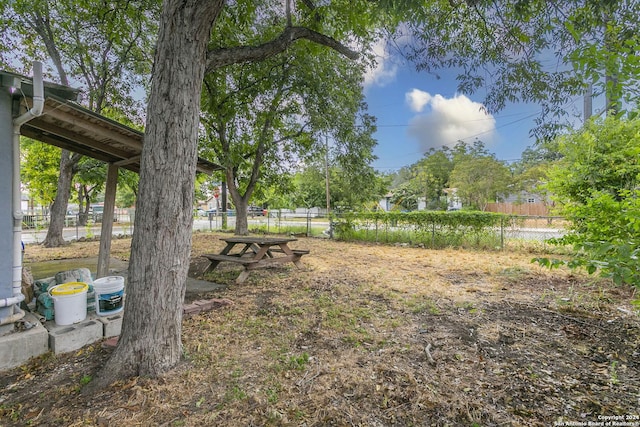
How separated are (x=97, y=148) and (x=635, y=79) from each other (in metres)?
5.27

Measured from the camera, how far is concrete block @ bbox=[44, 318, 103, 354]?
2592 mm

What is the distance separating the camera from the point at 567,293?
163 inches

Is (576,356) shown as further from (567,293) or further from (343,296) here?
(343,296)

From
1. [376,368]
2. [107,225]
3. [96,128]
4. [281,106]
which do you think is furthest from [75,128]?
[281,106]

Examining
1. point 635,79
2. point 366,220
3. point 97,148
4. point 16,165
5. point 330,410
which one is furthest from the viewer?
point 366,220

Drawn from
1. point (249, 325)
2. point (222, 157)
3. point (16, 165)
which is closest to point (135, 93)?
point (222, 157)

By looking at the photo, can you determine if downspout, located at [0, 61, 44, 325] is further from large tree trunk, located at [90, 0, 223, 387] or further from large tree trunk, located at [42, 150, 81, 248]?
large tree trunk, located at [42, 150, 81, 248]

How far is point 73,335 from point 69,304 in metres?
0.30

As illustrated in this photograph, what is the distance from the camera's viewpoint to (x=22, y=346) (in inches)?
97.0

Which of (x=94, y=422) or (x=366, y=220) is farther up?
(x=366, y=220)

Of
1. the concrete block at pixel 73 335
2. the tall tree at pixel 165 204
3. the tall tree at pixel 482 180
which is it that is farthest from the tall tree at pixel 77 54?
the tall tree at pixel 482 180

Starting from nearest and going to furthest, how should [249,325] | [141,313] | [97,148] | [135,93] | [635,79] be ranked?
1. [635,79]
2. [141,313]
3. [249,325]
4. [97,148]
5. [135,93]

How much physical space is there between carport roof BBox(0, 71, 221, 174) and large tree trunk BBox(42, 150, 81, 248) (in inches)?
255

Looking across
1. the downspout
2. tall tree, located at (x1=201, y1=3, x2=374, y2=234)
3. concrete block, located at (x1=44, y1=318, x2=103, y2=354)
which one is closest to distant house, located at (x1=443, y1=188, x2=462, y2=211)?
tall tree, located at (x1=201, y1=3, x2=374, y2=234)
